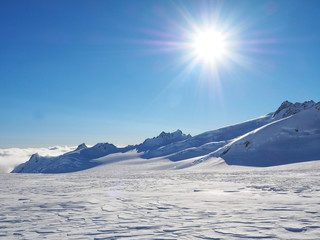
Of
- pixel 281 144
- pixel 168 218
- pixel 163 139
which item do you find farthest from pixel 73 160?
pixel 168 218

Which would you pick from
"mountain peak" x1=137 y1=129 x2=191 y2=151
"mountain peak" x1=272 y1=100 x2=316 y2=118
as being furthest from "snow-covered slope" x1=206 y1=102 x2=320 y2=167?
"mountain peak" x1=137 y1=129 x2=191 y2=151

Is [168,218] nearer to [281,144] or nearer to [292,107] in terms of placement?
[281,144]

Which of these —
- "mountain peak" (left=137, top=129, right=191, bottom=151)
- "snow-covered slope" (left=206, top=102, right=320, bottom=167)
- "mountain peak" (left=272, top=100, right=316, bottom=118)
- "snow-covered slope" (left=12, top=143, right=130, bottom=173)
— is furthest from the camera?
"mountain peak" (left=137, top=129, right=191, bottom=151)

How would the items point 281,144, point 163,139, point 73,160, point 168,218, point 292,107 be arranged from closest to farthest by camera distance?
A: 1. point 168,218
2. point 281,144
3. point 292,107
4. point 73,160
5. point 163,139

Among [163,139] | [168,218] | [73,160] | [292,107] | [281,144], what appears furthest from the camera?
[163,139]

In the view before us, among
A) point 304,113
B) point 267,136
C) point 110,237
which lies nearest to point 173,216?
point 110,237

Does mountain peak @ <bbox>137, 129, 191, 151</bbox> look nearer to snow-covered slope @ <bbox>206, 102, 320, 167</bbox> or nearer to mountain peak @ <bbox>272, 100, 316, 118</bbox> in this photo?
mountain peak @ <bbox>272, 100, 316, 118</bbox>

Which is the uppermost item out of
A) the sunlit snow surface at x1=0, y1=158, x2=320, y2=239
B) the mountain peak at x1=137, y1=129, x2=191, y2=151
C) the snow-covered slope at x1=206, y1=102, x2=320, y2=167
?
the mountain peak at x1=137, y1=129, x2=191, y2=151

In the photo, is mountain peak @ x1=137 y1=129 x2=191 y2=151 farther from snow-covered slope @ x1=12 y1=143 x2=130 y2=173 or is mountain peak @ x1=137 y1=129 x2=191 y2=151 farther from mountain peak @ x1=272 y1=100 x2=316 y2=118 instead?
mountain peak @ x1=272 y1=100 x2=316 y2=118

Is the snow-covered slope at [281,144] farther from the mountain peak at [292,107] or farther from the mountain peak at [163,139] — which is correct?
the mountain peak at [163,139]

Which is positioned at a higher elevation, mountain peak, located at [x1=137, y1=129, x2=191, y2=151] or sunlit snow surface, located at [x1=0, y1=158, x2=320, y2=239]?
mountain peak, located at [x1=137, y1=129, x2=191, y2=151]

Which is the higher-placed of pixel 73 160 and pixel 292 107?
pixel 292 107

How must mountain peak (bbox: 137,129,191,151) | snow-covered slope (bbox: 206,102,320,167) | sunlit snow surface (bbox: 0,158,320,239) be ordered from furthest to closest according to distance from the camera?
mountain peak (bbox: 137,129,191,151) < snow-covered slope (bbox: 206,102,320,167) < sunlit snow surface (bbox: 0,158,320,239)

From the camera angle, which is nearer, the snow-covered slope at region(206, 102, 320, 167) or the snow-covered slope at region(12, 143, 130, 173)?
the snow-covered slope at region(206, 102, 320, 167)
